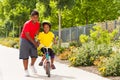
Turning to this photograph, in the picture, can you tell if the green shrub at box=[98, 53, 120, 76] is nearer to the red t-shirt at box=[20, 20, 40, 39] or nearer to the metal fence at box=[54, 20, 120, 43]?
the red t-shirt at box=[20, 20, 40, 39]

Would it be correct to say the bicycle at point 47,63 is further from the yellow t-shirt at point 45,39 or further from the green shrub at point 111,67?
the green shrub at point 111,67

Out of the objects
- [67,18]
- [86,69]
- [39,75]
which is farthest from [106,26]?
[39,75]

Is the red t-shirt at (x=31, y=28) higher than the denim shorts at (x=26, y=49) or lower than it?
higher

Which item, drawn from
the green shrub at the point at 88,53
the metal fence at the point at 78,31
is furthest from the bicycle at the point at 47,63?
the metal fence at the point at 78,31

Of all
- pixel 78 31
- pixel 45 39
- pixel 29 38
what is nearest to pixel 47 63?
pixel 45 39

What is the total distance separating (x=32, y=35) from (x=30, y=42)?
0.23 metres

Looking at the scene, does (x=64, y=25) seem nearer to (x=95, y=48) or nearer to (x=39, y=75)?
(x=95, y=48)

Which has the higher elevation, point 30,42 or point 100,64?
point 30,42

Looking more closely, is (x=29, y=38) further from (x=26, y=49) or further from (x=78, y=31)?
(x=78, y=31)

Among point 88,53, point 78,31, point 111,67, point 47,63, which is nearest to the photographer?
point 47,63

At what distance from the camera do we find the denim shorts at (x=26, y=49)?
Result: 12148 millimetres

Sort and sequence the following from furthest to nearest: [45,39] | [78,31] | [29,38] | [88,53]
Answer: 1. [78,31]
2. [88,53]
3. [45,39]
4. [29,38]

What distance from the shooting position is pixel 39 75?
481 inches

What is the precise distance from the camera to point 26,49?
479 inches
